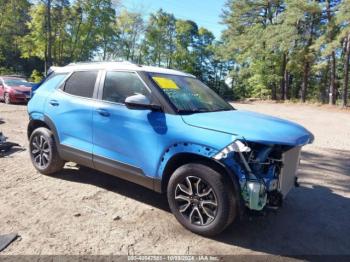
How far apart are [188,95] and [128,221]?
5.76 ft

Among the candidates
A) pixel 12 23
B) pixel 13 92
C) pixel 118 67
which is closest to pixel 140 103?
pixel 118 67

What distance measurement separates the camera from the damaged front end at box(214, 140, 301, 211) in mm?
3396

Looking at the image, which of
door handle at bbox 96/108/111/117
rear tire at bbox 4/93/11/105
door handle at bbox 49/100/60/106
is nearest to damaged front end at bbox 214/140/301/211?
door handle at bbox 96/108/111/117

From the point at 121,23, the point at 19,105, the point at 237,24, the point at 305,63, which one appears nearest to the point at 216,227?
the point at 19,105

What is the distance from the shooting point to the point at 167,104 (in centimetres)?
399

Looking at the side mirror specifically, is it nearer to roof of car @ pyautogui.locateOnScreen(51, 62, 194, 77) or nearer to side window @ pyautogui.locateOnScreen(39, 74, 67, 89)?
roof of car @ pyautogui.locateOnScreen(51, 62, 194, 77)

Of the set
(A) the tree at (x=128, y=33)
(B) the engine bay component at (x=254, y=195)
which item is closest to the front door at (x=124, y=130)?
(B) the engine bay component at (x=254, y=195)

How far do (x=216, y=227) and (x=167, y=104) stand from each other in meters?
1.49

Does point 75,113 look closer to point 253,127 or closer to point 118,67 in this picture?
point 118,67

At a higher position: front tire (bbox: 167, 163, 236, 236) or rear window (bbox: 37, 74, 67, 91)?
→ rear window (bbox: 37, 74, 67, 91)

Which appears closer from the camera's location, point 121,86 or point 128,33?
point 121,86

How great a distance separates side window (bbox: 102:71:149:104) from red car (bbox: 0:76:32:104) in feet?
45.5

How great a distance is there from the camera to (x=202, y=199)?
3.72 metres

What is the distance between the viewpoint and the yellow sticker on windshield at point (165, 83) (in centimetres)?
428
